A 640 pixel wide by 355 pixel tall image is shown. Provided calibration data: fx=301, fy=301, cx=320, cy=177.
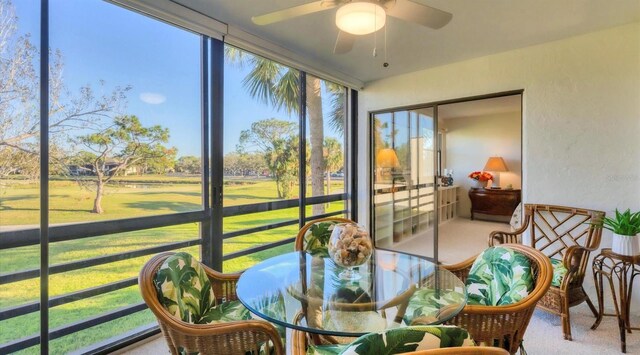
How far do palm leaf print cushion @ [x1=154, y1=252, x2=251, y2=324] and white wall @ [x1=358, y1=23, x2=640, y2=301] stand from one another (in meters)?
2.95

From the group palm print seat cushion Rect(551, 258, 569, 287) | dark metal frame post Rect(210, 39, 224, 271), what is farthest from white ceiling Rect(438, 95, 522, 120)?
dark metal frame post Rect(210, 39, 224, 271)

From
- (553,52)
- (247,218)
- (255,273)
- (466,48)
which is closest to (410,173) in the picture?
(466,48)

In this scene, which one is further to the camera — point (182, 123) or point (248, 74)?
point (248, 74)

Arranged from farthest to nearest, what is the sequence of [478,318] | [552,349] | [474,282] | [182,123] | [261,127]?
[261,127]
[182,123]
[552,349]
[474,282]
[478,318]

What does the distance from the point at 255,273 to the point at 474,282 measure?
4.15ft

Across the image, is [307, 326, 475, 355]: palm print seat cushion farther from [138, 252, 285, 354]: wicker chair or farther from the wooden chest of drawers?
the wooden chest of drawers

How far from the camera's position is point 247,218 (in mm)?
2908

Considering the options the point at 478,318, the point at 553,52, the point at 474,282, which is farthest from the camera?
the point at 553,52

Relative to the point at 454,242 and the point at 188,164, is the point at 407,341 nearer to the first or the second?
the point at 188,164

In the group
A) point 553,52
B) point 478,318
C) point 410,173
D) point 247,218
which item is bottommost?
point 478,318

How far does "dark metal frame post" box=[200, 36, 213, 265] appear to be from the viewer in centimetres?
251

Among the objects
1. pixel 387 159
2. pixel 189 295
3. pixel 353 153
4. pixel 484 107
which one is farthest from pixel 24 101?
A: pixel 484 107

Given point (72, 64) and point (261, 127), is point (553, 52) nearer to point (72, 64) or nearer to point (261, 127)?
point (261, 127)

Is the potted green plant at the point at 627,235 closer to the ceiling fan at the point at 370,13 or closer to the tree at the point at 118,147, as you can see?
the ceiling fan at the point at 370,13
